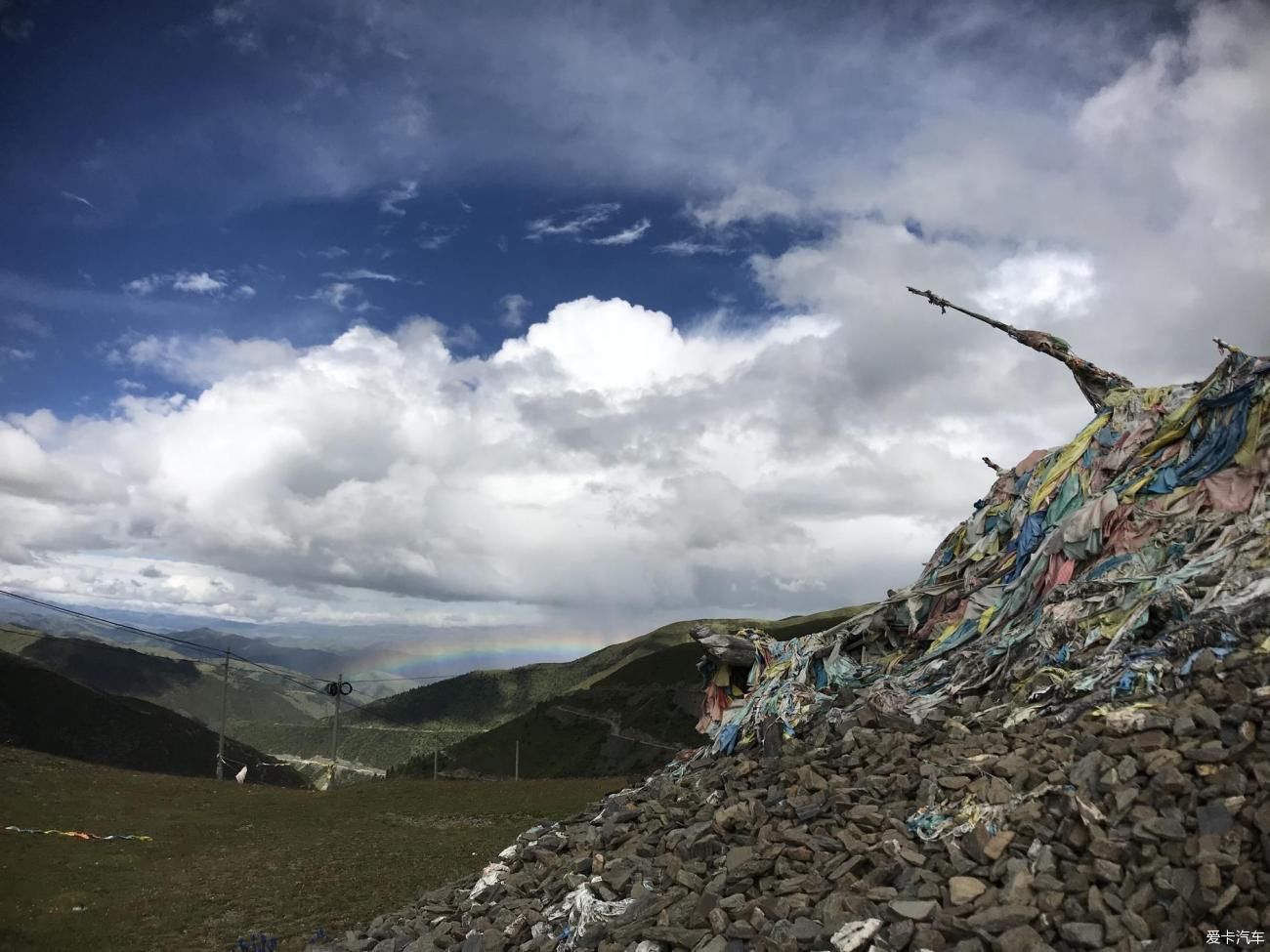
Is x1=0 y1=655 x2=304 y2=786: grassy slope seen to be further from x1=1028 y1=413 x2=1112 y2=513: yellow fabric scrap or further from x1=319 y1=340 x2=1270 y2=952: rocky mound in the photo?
x1=1028 y1=413 x2=1112 y2=513: yellow fabric scrap

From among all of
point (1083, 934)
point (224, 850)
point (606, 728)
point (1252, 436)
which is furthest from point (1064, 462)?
point (606, 728)

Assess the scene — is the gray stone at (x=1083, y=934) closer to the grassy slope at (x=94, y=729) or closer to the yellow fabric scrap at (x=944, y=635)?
the yellow fabric scrap at (x=944, y=635)

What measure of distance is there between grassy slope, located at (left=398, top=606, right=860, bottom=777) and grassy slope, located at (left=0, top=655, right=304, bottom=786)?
26331mm

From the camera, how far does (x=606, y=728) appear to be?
4146 inches

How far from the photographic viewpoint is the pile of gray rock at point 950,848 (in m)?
7.61

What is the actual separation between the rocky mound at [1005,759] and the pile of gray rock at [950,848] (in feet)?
0.10

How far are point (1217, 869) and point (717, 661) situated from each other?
12.3m

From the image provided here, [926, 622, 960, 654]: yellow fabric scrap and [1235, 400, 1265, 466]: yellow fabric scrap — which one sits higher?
[1235, 400, 1265, 466]: yellow fabric scrap

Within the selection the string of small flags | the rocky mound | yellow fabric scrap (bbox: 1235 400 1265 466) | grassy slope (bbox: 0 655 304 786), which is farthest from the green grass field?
grassy slope (bbox: 0 655 304 786)

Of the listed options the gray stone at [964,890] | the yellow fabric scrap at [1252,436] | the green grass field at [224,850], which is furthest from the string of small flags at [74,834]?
the yellow fabric scrap at [1252,436]

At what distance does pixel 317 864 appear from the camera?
78.2 ft

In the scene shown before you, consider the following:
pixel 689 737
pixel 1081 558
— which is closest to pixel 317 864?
pixel 1081 558

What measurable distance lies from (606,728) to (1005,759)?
327ft

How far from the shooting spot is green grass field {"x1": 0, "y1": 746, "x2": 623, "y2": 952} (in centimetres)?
1800
